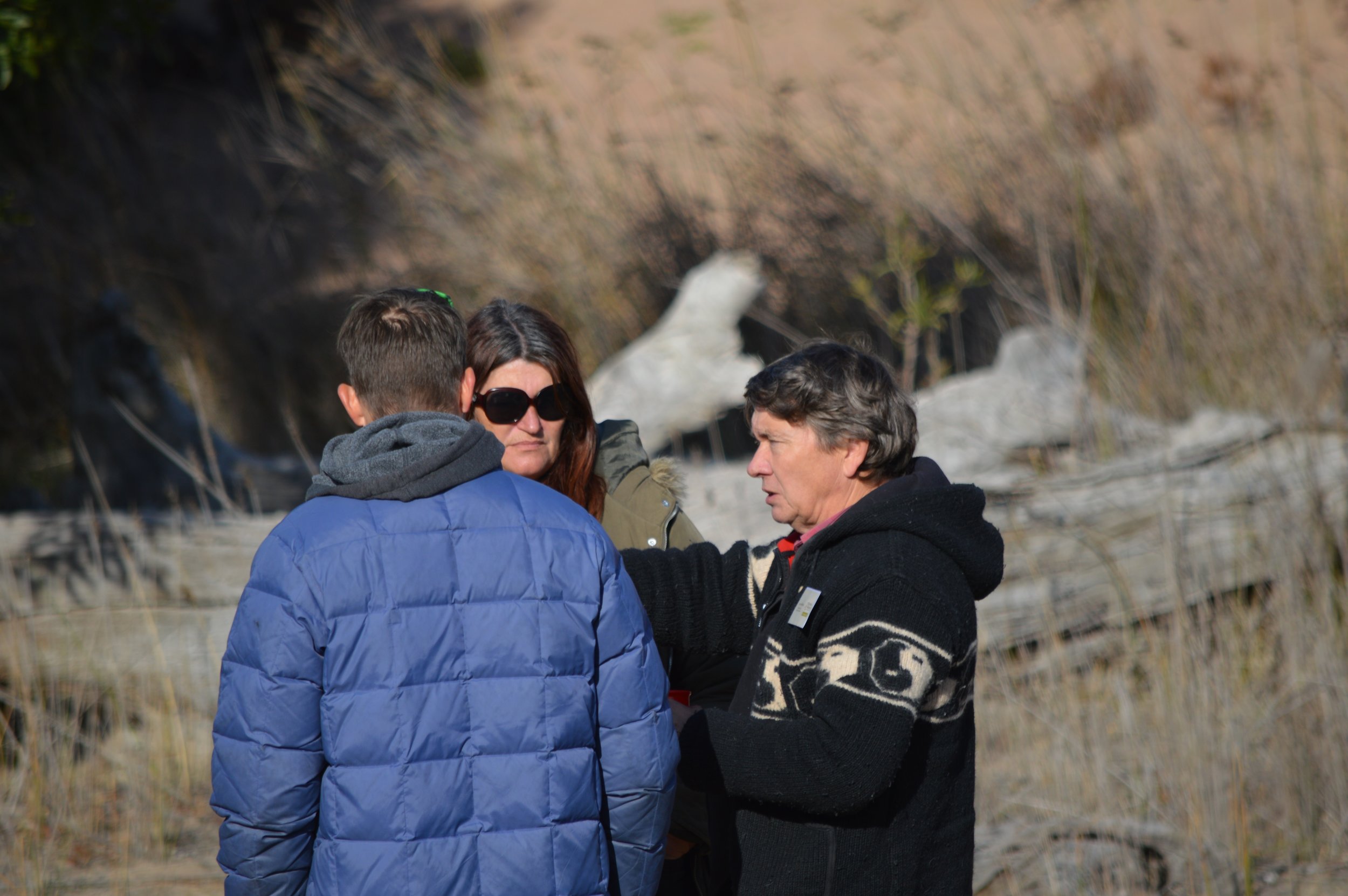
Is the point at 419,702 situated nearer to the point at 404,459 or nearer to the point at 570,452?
the point at 404,459

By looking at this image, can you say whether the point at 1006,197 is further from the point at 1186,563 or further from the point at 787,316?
the point at 1186,563

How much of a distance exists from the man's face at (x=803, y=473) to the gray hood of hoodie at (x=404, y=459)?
0.56 metres

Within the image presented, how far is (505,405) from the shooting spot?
2135mm

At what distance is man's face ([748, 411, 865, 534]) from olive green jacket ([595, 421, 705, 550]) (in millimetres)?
384

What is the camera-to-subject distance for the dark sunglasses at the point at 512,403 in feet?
6.98

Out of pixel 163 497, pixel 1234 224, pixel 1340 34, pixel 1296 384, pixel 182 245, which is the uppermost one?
pixel 1340 34

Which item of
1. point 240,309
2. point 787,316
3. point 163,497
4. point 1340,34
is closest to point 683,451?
point 787,316

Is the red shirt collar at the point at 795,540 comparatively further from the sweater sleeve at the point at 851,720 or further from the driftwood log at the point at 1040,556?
the driftwood log at the point at 1040,556

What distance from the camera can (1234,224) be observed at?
15.8ft

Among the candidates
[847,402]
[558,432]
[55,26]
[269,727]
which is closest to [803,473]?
[847,402]

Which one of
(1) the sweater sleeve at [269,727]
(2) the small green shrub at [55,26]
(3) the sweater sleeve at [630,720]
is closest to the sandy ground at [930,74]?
(2) the small green shrub at [55,26]

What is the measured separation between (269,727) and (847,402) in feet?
3.31

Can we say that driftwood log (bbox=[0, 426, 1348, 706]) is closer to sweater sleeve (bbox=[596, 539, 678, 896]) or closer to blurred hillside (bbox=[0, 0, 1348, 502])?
blurred hillside (bbox=[0, 0, 1348, 502])

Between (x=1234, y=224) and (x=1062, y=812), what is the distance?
325 cm
